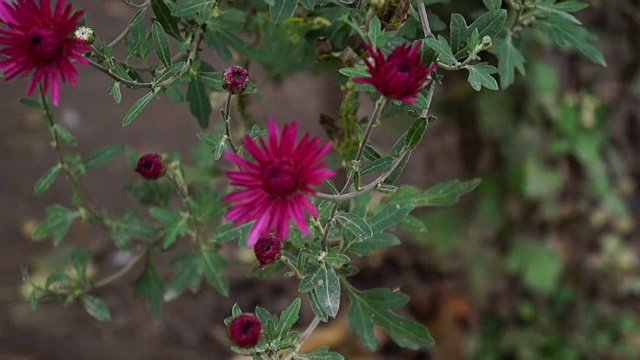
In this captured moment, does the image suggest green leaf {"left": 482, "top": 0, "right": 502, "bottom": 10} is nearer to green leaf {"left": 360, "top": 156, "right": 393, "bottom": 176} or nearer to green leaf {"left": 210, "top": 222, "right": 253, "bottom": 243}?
green leaf {"left": 360, "top": 156, "right": 393, "bottom": 176}

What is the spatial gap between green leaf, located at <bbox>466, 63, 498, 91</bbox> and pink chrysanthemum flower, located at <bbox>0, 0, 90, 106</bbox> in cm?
37

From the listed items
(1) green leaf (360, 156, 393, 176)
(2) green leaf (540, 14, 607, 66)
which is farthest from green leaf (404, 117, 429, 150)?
(2) green leaf (540, 14, 607, 66)

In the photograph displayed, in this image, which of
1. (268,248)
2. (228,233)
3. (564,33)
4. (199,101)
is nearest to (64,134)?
(199,101)

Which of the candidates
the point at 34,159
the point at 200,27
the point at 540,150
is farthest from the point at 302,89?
the point at 200,27

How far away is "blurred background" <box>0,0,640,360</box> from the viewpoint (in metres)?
2.07

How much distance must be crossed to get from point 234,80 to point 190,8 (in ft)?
0.44

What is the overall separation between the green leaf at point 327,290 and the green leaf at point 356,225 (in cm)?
5

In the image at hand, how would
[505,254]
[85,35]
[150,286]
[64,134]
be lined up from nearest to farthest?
[85,35] → [64,134] → [150,286] → [505,254]

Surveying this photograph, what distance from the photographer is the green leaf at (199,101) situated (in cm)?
107

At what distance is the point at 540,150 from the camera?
2.10 meters

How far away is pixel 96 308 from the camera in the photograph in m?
1.21

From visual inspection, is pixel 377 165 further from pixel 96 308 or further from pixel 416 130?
pixel 96 308

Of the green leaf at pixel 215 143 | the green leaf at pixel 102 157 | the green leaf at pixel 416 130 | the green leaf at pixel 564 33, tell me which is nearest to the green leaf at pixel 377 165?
the green leaf at pixel 416 130

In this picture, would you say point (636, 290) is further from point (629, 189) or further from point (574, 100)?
point (574, 100)
